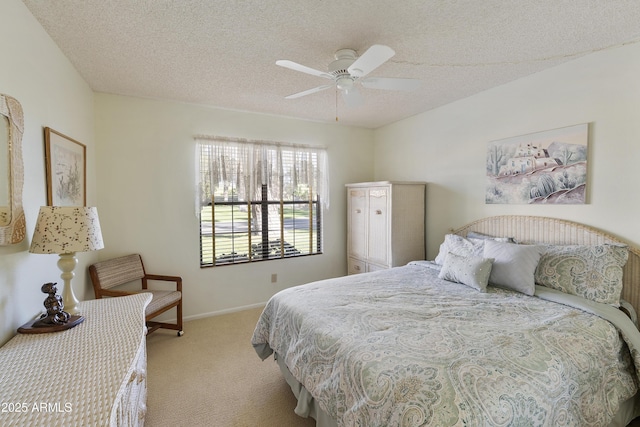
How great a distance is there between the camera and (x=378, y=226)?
3756 mm

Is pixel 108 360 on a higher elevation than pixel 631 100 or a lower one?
lower

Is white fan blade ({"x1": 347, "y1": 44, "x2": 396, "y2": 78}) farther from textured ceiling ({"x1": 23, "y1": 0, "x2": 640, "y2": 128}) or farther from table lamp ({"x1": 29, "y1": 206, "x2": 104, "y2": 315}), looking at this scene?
table lamp ({"x1": 29, "y1": 206, "x2": 104, "y2": 315})

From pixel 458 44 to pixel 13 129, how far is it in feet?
9.11

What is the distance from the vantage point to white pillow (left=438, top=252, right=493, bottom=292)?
7.63 feet

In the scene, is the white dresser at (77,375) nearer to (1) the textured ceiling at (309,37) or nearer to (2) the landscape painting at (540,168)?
(1) the textured ceiling at (309,37)

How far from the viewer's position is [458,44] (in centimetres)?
211

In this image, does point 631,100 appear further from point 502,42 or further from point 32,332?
point 32,332

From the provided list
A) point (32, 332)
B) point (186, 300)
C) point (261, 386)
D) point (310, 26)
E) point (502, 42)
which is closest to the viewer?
point (32, 332)

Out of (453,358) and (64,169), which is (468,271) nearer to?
(453,358)

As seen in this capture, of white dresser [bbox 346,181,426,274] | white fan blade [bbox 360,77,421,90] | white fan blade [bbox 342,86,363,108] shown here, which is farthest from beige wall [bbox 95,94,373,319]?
white fan blade [bbox 360,77,421,90]

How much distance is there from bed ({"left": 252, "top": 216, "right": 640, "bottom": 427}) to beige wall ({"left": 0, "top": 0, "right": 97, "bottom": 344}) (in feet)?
4.83

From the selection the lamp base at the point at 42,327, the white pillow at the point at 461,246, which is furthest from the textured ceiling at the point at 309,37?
the lamp base at the point at 42,327

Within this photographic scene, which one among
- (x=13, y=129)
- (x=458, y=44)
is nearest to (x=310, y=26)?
(x=458, y=44)

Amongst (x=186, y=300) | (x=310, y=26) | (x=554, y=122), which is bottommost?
(x=186, y=300)
